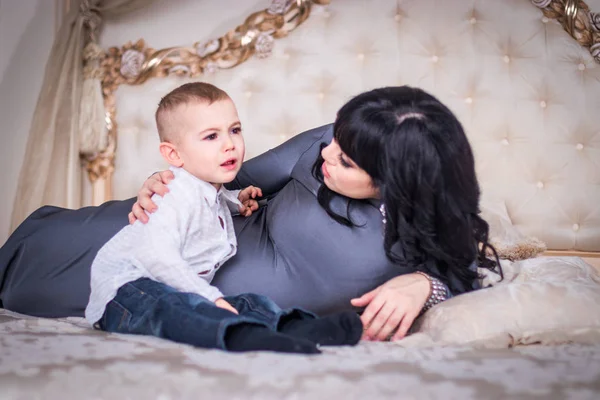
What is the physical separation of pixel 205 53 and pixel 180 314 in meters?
1.85

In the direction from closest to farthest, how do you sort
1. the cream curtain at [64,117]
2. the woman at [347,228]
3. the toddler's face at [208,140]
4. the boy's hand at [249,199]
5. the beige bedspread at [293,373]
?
the beige bedspread at [293,373] < the woman at [347,228] < the toddler's face at [208,140] < the boy's hand at [249,199] < the cream curtain at [64,117]

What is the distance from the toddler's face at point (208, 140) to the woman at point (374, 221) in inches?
3.6

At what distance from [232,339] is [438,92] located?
6.43 feet

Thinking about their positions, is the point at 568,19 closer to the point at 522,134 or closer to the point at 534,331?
the point at 522,134

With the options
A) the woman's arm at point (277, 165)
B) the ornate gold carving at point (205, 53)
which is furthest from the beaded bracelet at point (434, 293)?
the ornate gold carving at point (205, 53)

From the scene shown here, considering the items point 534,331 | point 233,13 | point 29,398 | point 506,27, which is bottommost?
point 534,331

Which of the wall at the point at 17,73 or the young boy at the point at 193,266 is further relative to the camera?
the wall at the point at 17,73

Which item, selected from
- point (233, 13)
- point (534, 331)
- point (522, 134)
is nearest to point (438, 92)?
point (522, 134)

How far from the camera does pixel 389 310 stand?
4.90 ft

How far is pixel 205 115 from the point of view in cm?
163

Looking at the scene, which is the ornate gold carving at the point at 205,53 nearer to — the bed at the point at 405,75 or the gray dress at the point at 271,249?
the bed at the point at 405,75

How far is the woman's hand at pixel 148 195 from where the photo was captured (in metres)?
1.57

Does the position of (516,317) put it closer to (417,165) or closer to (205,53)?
(417,165)

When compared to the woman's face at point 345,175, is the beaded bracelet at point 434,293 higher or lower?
lower
